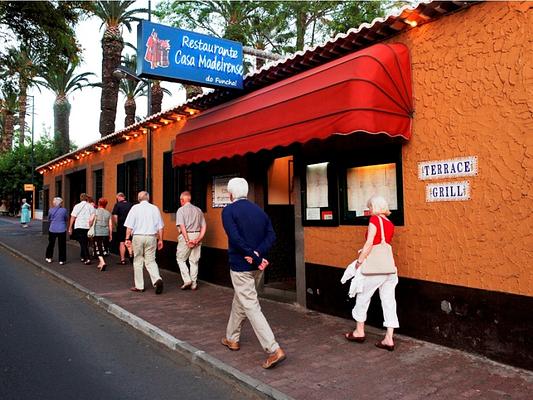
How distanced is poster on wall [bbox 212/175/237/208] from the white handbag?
434 centimetres

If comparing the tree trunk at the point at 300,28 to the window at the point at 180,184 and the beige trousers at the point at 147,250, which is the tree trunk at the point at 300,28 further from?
the beige trousers at the point at 147,250

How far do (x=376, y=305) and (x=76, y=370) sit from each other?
3.40 meters

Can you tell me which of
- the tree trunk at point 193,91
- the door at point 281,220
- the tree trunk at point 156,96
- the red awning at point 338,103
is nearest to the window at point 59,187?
the tree trunk at point 156,96

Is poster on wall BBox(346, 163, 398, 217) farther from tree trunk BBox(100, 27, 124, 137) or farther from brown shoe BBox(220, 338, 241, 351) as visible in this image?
tree trunk BBox(100, 27, 124, 137)

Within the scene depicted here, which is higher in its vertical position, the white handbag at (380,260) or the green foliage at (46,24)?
the green foliage at (46,24)

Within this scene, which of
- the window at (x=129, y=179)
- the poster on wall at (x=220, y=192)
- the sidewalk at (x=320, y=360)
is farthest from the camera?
the window at (x=129, y=179)

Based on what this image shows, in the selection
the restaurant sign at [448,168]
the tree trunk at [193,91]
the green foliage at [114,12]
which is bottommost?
the restaurant sign at [448,168]

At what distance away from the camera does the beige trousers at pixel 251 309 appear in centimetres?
434

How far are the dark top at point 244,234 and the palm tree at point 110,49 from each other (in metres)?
17.9

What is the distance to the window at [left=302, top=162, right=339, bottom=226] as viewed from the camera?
6.23m

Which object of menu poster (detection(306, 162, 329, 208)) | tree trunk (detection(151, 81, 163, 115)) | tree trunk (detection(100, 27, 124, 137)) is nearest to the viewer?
menu poster (detection(306, 162, 329, 208))

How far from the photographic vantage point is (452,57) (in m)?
4.80

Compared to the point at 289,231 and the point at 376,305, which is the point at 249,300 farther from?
the point at 289,231

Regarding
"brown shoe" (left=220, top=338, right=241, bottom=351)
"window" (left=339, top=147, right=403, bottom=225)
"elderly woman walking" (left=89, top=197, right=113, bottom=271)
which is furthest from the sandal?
"elderly woman walking" (left=89, top=197, right=113, bottom=271)
